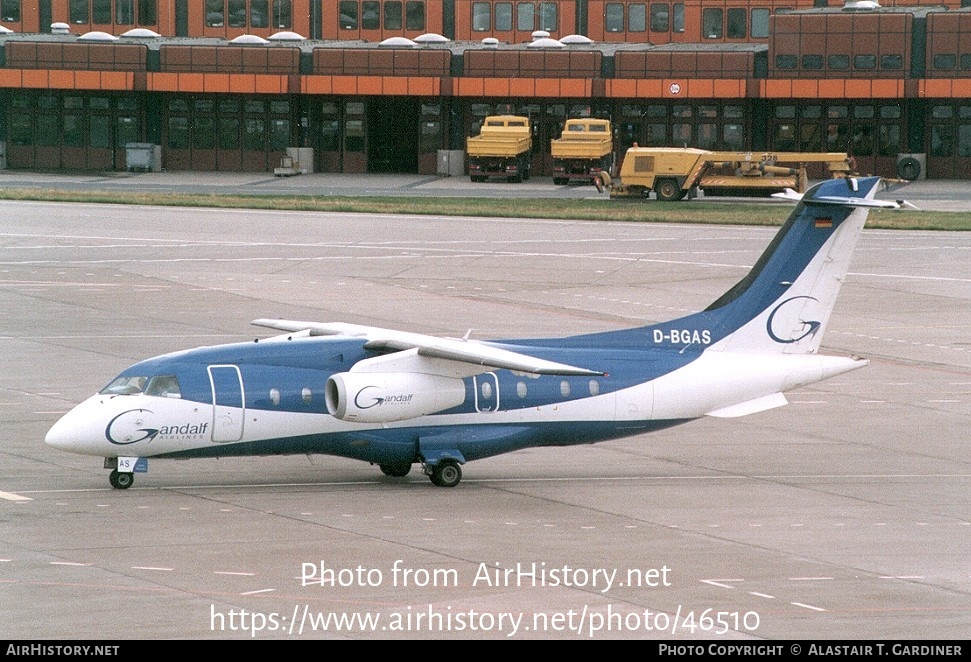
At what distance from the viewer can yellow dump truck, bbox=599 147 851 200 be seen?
277 feet

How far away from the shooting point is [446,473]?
1177 inches

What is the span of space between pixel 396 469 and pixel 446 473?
141 cm

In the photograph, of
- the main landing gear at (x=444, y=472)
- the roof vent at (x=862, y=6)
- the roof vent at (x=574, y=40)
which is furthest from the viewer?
the roof vent at (x=574, y=40)

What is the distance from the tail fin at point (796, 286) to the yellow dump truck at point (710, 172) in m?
52.0

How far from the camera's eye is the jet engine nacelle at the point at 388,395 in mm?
28422

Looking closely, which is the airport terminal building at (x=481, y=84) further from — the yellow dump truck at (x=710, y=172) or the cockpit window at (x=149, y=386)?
the cockpit window at (x=149, y=386)

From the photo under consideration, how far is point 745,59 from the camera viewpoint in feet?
326

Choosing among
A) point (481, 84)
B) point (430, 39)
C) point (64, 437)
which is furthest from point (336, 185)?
point (64, 437)

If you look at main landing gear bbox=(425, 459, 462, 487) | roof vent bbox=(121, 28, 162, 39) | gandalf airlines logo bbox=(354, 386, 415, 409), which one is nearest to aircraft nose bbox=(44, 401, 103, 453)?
gandalf airlines logo bbox=(354, 386, 415, 409)

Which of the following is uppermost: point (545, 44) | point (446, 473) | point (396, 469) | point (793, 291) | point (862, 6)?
point (862, 6)

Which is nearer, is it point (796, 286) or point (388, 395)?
point (388, 395)

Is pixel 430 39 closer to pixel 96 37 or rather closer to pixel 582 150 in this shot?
pixel 582 150

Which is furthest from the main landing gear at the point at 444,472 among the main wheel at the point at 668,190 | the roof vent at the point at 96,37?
the roof vent at the point at 96,37
